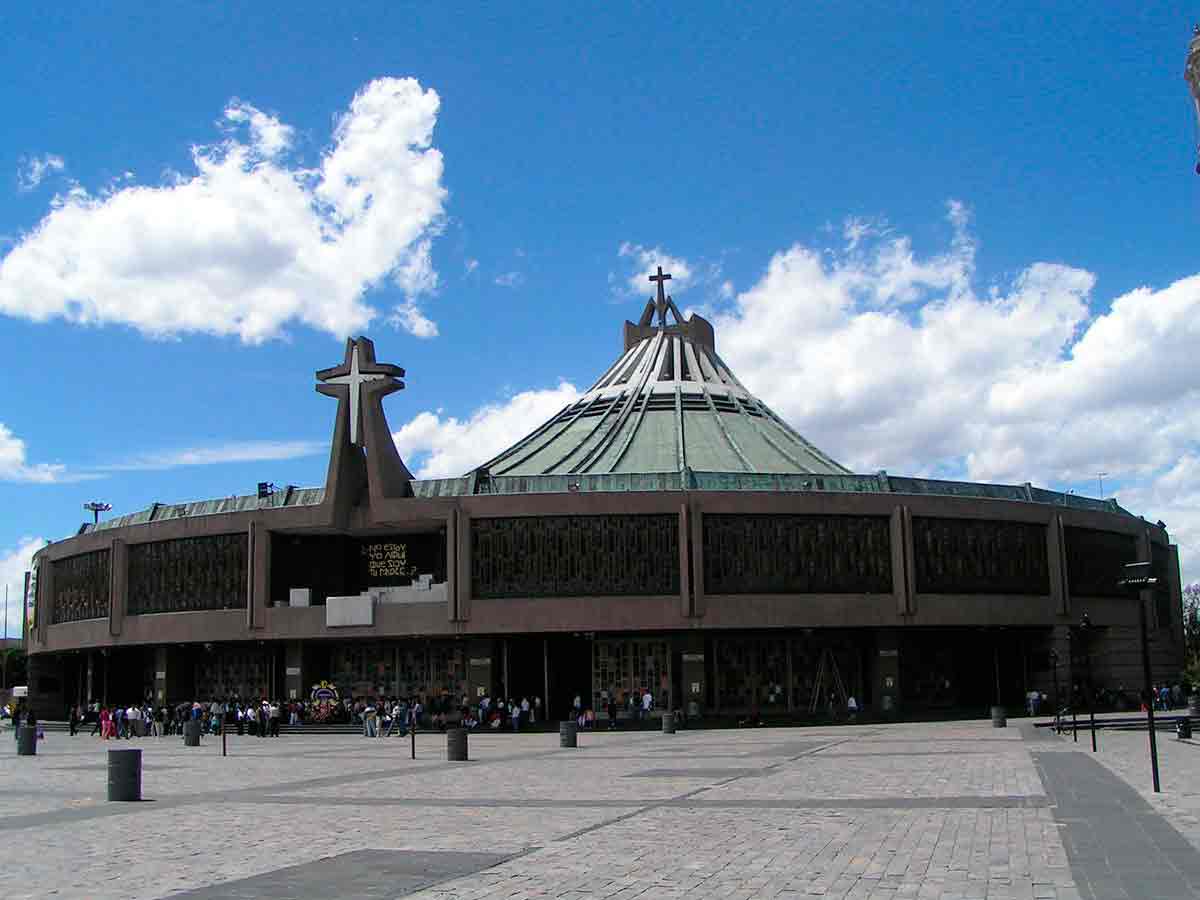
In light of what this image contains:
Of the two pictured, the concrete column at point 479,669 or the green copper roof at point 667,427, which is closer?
the concrete column at point 479,669

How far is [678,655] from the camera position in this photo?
5456cm

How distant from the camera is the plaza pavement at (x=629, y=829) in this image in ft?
37.4

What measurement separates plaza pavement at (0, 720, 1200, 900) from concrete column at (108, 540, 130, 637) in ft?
103

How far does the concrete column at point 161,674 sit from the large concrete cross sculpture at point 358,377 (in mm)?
14262

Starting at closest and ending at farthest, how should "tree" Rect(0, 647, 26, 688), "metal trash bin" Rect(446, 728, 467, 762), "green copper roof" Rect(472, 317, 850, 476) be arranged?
"metal trash bin" Rect(446, 728, 467, 762) < "green copper roof" Rect(472, 317, 850, 476) < "tree" Rect(0, 647, 26, 688)

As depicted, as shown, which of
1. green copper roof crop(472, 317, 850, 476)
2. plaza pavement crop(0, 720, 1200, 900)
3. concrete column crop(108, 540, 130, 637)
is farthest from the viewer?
green copper roof crop(472, 317, 850, 476)

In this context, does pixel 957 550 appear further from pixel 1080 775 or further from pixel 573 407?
pixel 1080 775

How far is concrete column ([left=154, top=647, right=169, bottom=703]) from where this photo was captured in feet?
195

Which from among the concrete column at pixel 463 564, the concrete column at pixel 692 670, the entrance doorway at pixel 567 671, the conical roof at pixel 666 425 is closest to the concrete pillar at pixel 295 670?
the concrete column at pixel 463 564

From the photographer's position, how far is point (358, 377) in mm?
55906

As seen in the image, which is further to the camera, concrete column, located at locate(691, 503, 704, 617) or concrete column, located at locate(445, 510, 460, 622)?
concrete column, located at locate(445, 510, 460, 622)

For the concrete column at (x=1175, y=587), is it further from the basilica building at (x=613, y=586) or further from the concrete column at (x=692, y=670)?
the concrete column at (x=692, y=670)

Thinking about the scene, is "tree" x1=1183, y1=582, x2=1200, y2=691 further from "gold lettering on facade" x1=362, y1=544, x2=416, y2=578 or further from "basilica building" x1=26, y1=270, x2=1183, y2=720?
"gold lettering on facade" x1=362, y1=544, x2=416, y2=578

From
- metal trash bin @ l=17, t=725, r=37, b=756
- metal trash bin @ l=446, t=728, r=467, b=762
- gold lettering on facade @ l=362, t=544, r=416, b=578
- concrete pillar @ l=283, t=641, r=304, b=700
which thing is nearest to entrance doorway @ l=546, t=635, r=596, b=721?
gold lettering on facade @ l=362, t=544, r=416, b=578
